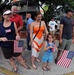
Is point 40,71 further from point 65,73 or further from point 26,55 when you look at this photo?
point 26,55

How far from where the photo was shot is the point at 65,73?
661 cm

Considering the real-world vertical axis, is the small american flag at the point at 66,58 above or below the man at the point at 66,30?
below

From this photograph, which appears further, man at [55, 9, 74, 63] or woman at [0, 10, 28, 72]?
man at [55, 9, 74, 63]

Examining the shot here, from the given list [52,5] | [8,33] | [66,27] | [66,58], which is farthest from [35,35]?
[52,5]

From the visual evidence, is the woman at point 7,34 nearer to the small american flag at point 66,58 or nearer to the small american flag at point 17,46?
the small american flag at point 17,46

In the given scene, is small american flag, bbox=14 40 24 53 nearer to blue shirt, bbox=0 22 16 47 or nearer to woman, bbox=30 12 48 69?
blue shirt, bbox=0 22 16 47

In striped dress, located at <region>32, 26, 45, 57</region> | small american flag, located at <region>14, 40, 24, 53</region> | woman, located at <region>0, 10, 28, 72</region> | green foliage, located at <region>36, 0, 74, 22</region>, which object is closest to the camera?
woman, located at <region>0, 10, 28, 72</region>

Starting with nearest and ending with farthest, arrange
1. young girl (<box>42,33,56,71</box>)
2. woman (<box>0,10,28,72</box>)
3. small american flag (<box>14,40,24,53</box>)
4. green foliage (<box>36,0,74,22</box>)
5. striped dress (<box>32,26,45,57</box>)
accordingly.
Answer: woman (<box>0,10,28,72</box>) → small american flag (<box>14,40,24,53</box>) → young girl (<box>42,33,56,71</box>) → striped dress (<box>32,26,45,57</box>) → green foliage (<box>36,0,74,22</box>)

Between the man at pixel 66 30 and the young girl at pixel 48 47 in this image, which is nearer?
the young girl at pixel 48 47

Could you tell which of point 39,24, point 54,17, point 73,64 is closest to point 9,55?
point 39,24

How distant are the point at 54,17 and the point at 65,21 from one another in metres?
7.05

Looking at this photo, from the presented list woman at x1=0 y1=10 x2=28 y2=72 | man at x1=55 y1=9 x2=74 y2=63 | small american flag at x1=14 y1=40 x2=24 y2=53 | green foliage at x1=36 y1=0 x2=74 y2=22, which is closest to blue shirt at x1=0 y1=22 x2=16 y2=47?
woman at x1=0 y1=10 x2=28 y2=72

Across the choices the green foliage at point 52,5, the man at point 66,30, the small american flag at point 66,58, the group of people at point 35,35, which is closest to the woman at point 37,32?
the group of people at point 35,35

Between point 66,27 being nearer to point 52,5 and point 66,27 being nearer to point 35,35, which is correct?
point 35,35
